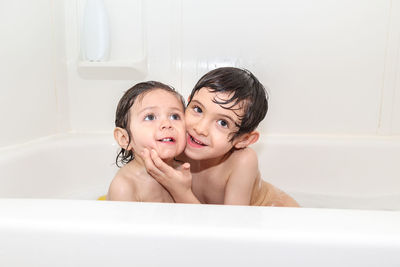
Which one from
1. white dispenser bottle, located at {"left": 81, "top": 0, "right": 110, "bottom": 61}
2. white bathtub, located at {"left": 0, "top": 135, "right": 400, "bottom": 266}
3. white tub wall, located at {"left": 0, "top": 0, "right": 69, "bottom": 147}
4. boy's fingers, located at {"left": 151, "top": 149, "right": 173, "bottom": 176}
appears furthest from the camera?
white dispenser bottle, located at {"left": 81, "top": 0, "right": 110, "bottom": 61}

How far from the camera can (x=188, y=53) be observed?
57.2 inches

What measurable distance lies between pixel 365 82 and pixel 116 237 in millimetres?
1353

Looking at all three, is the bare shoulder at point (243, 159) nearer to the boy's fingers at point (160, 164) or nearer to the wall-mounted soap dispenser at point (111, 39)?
the boy's fingers at point (160, 164)

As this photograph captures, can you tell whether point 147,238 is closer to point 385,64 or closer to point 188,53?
point 188,53

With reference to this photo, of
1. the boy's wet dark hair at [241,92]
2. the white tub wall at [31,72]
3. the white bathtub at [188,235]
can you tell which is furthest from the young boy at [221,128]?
the white tub wall at [31,72]

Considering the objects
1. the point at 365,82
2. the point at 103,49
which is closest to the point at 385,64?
the point at 365,82

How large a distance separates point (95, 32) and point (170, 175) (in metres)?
0.84

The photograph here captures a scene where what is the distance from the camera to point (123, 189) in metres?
0.83

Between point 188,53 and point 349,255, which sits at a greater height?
point 188,53

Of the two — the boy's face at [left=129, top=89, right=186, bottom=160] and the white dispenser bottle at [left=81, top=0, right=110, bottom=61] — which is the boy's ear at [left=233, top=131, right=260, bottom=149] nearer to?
the boy's face at [left=129, top=89, right=186, bottom=160]

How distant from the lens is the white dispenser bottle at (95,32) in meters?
1.34

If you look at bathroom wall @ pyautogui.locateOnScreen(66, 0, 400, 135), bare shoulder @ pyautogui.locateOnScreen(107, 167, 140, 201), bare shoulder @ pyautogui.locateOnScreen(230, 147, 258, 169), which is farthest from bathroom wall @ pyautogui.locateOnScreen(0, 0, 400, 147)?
bare shoulder @ pyautogui.locateOnScreen(107, 167, 140, 201)

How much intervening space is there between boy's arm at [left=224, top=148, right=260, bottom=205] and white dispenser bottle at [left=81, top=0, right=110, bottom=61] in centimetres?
77

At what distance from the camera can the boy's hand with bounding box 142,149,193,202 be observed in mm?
780
